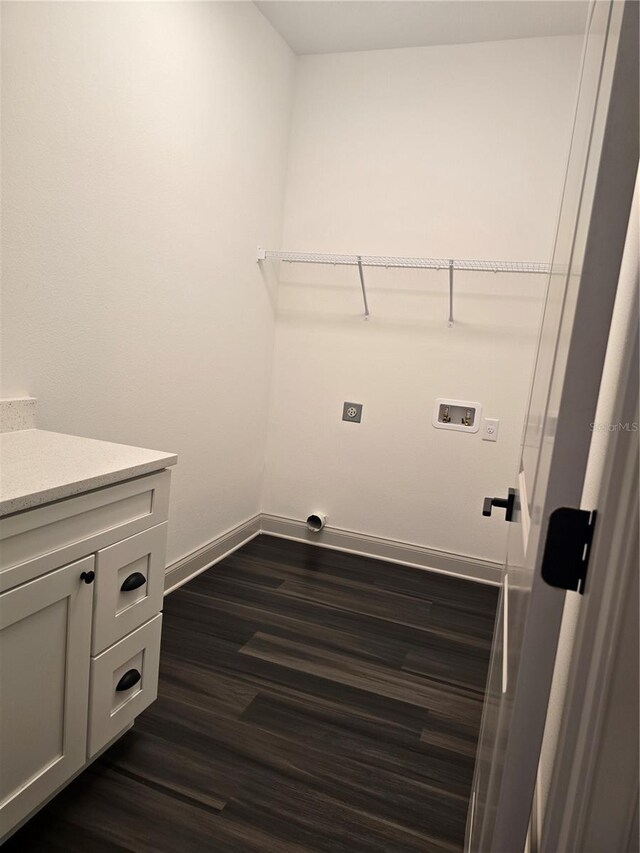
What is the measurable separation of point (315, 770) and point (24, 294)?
1.52 m

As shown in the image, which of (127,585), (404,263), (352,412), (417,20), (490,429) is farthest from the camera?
(352,412)

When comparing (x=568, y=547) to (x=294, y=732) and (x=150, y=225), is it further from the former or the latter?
(x=150, y=225)

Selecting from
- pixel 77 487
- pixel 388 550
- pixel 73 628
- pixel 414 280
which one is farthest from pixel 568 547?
pixel 388 550

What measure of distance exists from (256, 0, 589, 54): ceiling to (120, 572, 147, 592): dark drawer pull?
2443mm

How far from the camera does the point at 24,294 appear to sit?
5.37 ft

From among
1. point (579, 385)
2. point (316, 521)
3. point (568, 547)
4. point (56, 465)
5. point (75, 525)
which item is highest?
point (579, 385)

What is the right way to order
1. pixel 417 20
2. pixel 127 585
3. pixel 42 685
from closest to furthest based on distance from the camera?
pixel 42 685 < pixel 127 585 < pixel 417 20

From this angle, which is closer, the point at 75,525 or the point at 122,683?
the point at 75,525

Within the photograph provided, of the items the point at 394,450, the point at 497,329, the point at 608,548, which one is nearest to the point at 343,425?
the point at 394,450

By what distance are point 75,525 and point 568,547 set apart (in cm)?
105

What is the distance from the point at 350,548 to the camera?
3213mm

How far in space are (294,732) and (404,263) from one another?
6.57 ft

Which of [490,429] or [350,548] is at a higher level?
[490,429]

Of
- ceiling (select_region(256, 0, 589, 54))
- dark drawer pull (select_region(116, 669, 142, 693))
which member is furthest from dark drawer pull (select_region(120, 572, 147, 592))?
ceiling (select_region(256, 0, 589, 54))
